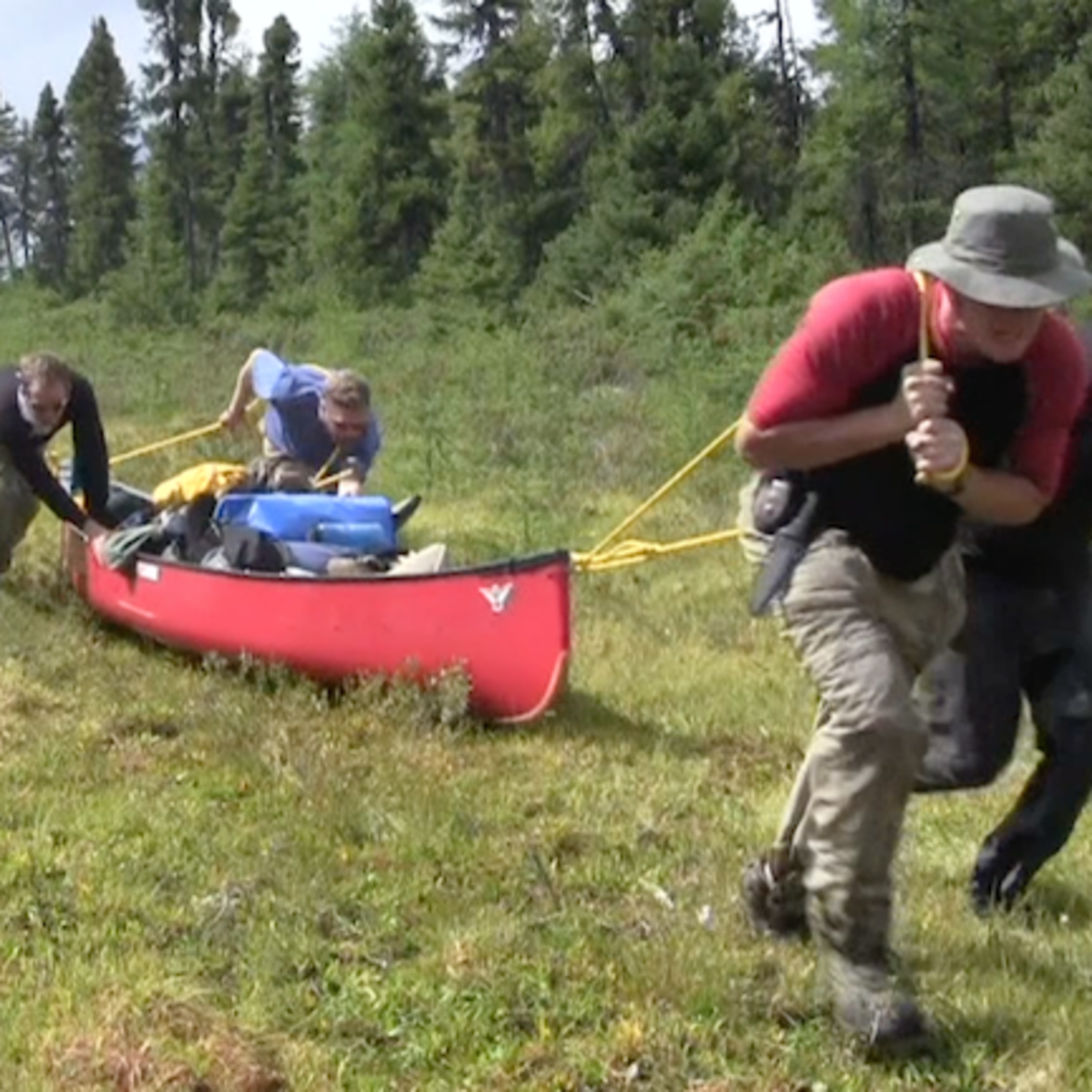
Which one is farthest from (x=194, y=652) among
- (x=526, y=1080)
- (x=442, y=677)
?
(x=526, y=1080)

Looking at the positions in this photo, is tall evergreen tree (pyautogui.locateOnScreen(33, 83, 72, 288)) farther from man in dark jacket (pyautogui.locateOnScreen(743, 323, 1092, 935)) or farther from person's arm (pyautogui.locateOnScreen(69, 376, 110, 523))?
man in dark jacket (pyautogui.locateOnScreen(743, 323, 1092, 935))

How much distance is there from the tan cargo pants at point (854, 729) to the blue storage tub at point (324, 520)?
4153mm

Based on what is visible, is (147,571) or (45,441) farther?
(45,441)

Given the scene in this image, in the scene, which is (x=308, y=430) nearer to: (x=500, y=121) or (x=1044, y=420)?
(x=1044, y=420)

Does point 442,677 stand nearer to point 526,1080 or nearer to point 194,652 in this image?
point 194,652

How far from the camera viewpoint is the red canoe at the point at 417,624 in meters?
6.78

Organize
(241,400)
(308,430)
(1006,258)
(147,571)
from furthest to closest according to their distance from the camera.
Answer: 1. (241,400)
2. (308,430)
3. (147,571)
4. (1006,258)

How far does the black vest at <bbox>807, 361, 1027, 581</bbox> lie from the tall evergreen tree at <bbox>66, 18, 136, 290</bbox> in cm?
5667

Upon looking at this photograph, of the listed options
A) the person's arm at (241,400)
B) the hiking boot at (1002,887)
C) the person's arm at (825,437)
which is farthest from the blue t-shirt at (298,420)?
the person's arm at (825,437)

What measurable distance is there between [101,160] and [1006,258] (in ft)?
197

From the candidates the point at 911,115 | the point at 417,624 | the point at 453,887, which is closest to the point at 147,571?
the point at 417,624

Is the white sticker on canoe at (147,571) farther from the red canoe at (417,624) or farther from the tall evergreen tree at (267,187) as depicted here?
the tall evergreen tree at (267,187)

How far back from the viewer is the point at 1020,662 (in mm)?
4617

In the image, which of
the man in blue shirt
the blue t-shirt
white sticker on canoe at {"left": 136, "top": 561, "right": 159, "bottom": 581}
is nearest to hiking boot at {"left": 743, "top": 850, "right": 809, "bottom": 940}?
white sticker on canoe at {"left": 136, "top": 561, "right": 159, "bottom": 581}
